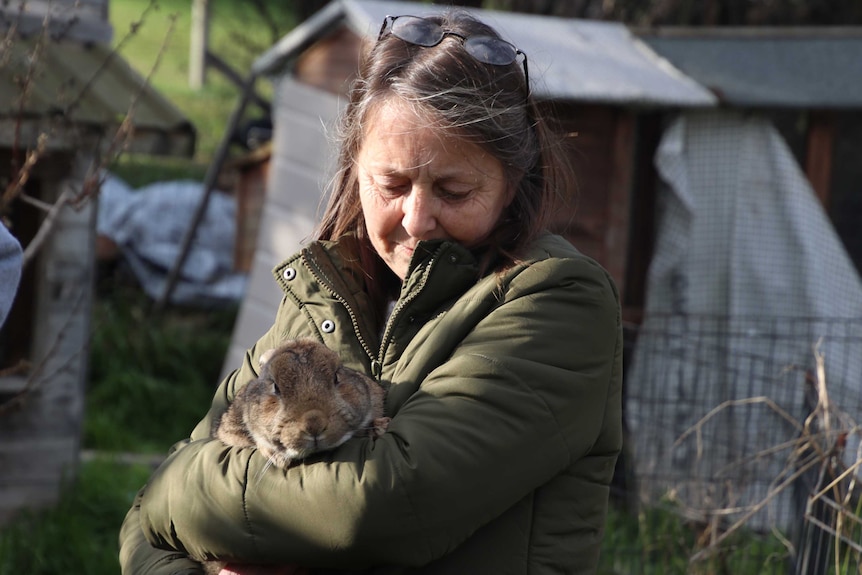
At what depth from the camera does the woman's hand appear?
1.96 m

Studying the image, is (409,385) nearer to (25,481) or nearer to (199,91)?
(25,481)

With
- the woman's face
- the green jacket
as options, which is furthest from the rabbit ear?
the woman's face

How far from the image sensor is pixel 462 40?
84.3 inches

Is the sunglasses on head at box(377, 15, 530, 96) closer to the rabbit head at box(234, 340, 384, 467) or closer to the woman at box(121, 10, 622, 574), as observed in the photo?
the woman at box(121, 10, 622, 574)

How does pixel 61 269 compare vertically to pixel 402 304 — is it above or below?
below

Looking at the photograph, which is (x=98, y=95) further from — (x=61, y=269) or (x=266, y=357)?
(x=266, y=357)

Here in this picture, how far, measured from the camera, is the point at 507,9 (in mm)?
9797

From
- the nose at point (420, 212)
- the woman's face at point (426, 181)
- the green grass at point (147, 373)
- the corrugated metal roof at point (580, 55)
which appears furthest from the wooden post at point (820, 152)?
the nose at point (420, 212)

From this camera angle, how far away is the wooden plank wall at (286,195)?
6703 mm

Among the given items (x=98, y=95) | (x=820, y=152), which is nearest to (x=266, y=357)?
(x=98, y=95)

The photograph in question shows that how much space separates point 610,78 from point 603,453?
441 cm

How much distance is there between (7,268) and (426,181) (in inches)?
38.6

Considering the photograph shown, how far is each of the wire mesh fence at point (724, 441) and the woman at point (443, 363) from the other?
174cm

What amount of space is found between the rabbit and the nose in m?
0.32
